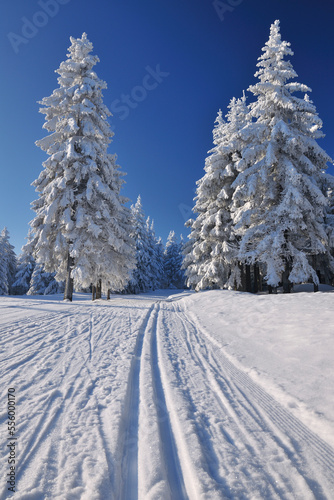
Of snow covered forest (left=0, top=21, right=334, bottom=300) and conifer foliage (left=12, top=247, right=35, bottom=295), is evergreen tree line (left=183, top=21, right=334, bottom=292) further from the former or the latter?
conifer foliage (left=12, top=247, right=35, bottom=295)

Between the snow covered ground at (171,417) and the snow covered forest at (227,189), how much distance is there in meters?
7.67

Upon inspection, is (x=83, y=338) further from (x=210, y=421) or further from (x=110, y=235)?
(x=110, y=235)

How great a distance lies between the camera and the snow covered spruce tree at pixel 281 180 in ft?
35.4

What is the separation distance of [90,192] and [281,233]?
10.2m

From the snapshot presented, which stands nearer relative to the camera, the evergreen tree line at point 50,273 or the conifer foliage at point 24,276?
the evergreen tree line at point 50,273

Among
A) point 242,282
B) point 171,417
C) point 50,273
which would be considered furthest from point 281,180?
point 50,273

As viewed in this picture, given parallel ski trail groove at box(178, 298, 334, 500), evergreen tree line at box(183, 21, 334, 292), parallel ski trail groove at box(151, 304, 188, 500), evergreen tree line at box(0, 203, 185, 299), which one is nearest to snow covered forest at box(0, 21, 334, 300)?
evergreen tree line at box(183, 21, 334, 292)

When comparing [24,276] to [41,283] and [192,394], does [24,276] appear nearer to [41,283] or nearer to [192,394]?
[41,283]

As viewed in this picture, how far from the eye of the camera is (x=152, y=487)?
1509 mm

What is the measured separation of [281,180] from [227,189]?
5.22m

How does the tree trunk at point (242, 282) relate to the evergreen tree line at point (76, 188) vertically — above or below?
below

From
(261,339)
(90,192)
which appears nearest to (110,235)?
(90,192)

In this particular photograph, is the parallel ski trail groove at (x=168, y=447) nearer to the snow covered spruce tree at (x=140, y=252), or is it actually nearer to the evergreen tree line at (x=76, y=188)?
the evergreen tree line at (x=76, y=188)

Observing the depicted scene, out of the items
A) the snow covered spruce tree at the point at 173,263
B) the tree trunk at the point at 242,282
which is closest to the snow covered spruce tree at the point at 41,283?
the tree trunk at the point at 242,282
